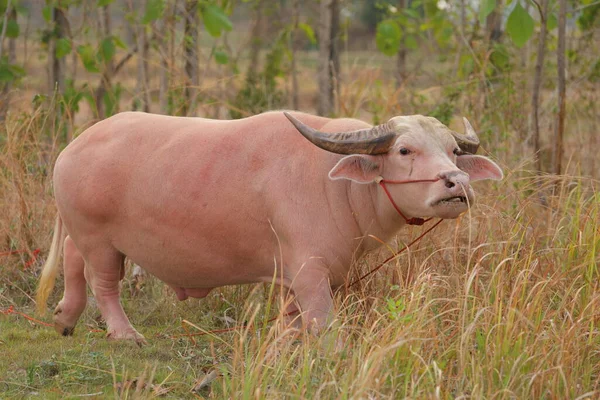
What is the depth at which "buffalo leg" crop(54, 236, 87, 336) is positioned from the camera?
505cm

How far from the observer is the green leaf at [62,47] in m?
7.86

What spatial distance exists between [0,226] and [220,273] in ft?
7.55

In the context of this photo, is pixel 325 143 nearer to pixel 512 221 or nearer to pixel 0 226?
pixel 512 221

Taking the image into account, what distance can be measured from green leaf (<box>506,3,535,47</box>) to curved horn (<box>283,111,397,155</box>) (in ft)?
6.77

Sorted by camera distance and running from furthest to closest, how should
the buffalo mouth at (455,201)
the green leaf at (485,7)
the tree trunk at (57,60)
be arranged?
the tree trunk at (57,60)
the green leaf at (485,7)
the buffalo mouth at (455,201)

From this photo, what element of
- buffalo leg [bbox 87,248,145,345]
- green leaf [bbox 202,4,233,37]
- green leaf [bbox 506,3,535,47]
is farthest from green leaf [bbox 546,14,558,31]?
buffalo leg [bbox 87,248,145,345]

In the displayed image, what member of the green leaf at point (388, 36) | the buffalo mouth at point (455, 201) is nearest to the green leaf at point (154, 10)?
the green leaf at point (388, 36)

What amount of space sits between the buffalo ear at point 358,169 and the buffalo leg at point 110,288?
4.83 feet

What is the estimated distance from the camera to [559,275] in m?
4.48

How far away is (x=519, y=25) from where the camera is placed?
5863 millimetres

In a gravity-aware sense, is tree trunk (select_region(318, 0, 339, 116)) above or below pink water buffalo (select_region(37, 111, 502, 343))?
above

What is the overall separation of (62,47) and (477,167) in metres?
4.78

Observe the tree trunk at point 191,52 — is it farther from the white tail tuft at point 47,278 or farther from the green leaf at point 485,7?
the green leaf at point 485,7

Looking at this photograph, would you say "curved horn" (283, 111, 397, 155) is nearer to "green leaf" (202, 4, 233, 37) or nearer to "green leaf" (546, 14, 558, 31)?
"green leaf" (202, 4, 233, 37)
